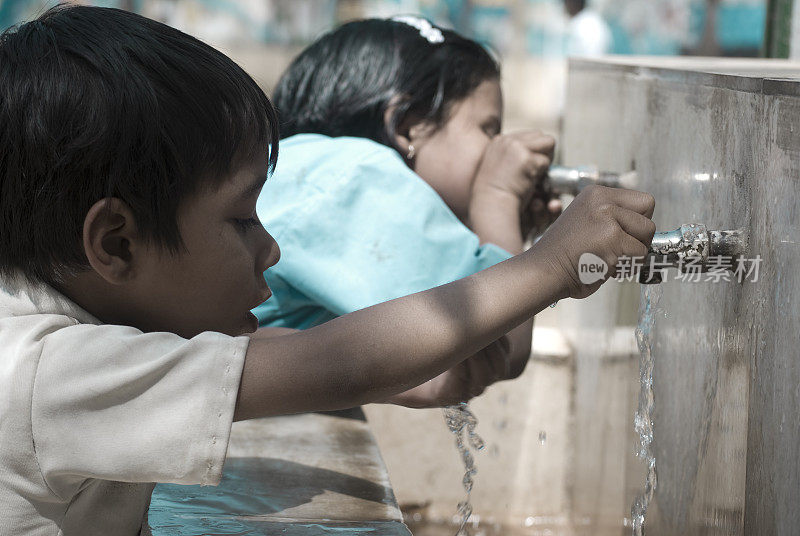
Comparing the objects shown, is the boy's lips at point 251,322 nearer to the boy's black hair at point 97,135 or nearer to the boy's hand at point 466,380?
the boy's black hair at point 97,135

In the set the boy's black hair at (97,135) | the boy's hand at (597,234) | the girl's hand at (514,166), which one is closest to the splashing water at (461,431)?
the girl's hand at (514,166)

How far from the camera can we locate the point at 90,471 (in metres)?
1.13

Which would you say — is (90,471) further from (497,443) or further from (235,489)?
(497,443)

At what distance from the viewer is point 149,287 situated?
1.24m

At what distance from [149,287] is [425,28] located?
1358 millimetres

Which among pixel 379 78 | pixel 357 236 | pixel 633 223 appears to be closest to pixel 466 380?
pixel 357 236

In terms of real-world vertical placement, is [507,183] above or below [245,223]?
below

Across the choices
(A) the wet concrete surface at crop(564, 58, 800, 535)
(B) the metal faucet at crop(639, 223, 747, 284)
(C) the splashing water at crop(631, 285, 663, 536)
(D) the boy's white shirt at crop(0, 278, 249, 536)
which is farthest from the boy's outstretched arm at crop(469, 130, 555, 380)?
(D) the boy's white shirt at crop(0, 278, 249, 536)

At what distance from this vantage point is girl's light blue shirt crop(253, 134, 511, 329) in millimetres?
1881

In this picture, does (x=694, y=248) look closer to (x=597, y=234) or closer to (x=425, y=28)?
(x=597, y=234)

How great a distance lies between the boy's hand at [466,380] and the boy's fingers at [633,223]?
1.74ft

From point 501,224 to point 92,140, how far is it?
1081 millimetres

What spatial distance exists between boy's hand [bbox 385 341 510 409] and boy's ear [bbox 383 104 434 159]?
0.68 meters

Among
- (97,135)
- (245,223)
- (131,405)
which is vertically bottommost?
(131,405)
